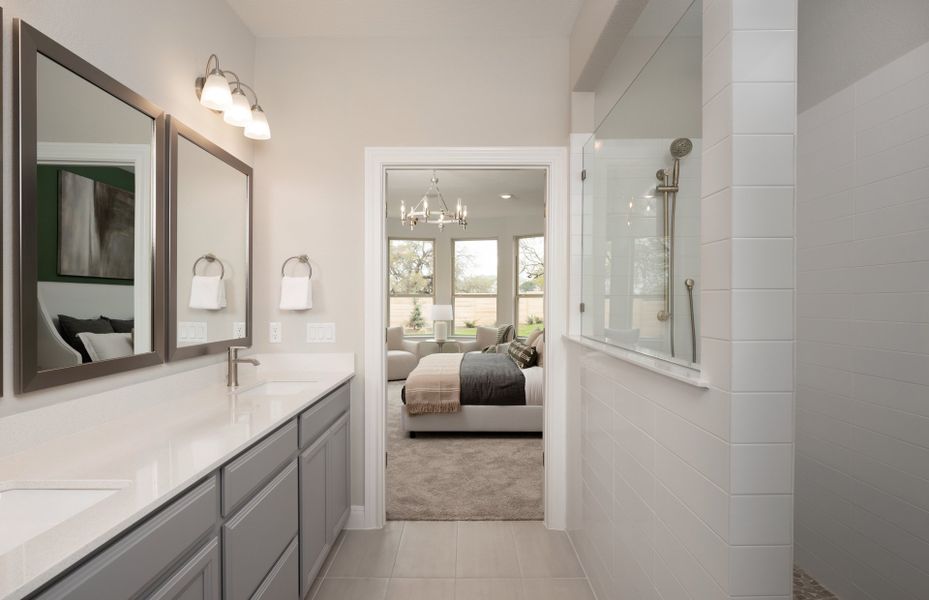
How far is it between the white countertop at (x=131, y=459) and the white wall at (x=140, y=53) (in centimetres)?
16

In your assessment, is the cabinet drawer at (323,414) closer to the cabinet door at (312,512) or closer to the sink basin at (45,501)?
the cabinet door at (312,512)

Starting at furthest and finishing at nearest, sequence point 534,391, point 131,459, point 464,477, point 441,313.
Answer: point 441,313, point 534,391, point 464,477, point 131,459

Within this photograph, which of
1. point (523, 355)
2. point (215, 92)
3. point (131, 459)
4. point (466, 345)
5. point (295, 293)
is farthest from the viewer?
point (466, 345)

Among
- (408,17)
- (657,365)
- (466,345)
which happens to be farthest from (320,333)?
(466,345)

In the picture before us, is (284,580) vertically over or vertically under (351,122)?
under

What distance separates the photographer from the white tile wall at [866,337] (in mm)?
1723

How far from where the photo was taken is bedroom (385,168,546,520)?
338cm

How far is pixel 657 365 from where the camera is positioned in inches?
60.0

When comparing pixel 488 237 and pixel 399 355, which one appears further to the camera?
pixel 488 237

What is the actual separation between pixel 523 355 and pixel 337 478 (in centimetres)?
291

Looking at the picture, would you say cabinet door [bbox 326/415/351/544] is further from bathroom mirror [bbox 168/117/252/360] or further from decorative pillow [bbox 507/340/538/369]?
decorative pillow [bbox 507/340/538/369]

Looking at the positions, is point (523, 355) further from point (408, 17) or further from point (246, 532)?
point (246, 532)

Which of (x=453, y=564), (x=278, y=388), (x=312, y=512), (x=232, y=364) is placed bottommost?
(x=453, y=564)

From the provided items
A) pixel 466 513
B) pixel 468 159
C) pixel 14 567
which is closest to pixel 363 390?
pixel 466 513
